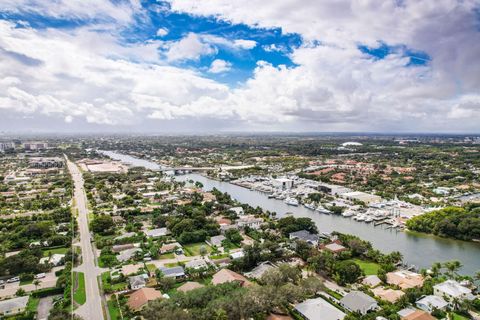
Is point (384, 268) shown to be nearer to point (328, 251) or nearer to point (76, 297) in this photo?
point (328, 251)

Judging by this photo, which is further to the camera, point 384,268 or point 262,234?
point 262,234

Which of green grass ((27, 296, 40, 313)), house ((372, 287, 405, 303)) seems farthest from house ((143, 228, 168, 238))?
house ((372, 287, 405, 303))

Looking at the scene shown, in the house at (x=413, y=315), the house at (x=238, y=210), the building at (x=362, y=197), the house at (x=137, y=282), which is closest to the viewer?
the house at (x=413, y=315)

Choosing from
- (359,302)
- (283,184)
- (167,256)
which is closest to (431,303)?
(359,302)

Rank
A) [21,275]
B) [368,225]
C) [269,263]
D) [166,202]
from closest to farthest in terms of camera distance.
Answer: [21,275] < [269,263] < [368,225] < [166,202]

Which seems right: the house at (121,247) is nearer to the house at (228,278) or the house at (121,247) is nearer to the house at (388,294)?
the house at (228,278)

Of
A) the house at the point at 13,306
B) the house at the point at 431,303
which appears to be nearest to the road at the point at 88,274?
the house at the point at 13,306

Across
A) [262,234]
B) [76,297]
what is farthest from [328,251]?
[76,297]

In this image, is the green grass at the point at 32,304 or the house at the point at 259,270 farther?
the house at the point at 259,270
